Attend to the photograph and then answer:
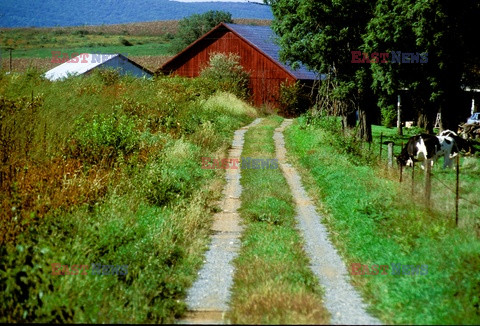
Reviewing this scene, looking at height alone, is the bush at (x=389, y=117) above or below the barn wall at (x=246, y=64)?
below

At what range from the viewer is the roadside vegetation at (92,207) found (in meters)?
6.58

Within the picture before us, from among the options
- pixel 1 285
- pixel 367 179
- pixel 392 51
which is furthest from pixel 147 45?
pixel 1 285

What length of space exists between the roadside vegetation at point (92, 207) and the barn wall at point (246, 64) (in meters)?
23.8

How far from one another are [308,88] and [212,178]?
90.5 ft

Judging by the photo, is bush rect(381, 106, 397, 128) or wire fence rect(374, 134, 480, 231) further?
bush rect(381, 106, 397, 128)

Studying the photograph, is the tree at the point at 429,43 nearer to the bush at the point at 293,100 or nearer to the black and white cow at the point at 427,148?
the black and white cow at the point at 427,148

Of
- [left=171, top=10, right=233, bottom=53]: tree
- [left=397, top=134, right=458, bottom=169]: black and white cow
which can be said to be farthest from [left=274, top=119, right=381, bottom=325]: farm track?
[left=171, top=10, right=233, bottom=53]: tree

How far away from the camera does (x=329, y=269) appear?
904 cm

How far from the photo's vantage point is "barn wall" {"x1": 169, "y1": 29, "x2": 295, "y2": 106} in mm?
42406

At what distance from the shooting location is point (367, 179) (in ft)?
46.3

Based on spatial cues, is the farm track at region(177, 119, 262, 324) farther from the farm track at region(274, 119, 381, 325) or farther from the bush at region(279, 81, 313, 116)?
the bush at region(279, 81, 313, 116)

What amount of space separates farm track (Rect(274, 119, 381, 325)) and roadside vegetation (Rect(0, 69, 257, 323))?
1923 millimetres

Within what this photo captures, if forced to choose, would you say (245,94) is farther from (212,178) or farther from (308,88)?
(212,178)

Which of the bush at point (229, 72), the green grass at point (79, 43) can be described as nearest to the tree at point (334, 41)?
the bush at point (229, 72)
